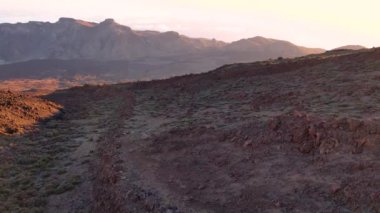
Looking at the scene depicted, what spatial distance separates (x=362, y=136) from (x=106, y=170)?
9.65m

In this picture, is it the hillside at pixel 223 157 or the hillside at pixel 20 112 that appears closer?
the hillside at pixel 223 157

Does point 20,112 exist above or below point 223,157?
below

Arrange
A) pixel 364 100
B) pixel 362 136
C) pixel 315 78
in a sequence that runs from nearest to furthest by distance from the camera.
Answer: pixel 362 136
pixel 364 100
pixel 315 78

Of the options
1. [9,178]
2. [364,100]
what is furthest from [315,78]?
[9,178]

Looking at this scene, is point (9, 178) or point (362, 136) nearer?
point (362, 136)

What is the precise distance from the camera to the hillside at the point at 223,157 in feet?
50.2

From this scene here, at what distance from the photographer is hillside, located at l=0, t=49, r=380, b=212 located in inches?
602

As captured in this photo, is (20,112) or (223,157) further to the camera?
(20,112)

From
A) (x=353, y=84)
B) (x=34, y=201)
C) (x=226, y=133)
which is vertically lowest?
(x=34, y=201)

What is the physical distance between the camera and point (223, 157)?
1914cm

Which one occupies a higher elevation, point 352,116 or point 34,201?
point 352,116

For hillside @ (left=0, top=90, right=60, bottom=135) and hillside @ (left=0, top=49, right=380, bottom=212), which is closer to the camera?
hillside @ (left=0, top=49, right=380, bottom=212)

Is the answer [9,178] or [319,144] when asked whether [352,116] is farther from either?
[9,178]

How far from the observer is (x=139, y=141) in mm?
25250
